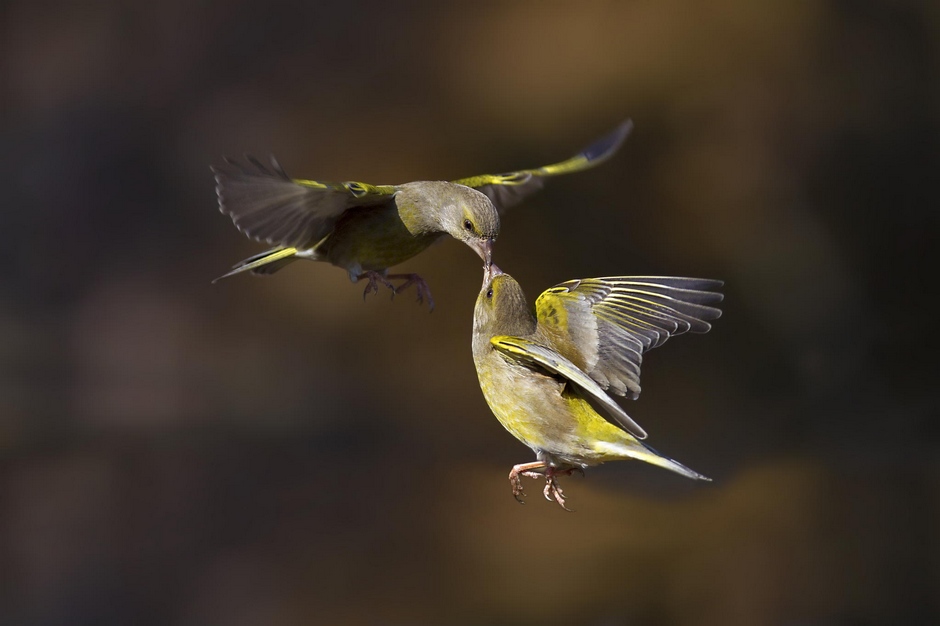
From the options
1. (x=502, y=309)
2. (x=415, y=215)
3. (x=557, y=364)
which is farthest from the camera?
(x=415, y=215)

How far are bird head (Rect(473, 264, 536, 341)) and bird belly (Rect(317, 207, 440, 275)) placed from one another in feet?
0.81

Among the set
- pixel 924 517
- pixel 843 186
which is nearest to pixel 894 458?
pixel 924 517

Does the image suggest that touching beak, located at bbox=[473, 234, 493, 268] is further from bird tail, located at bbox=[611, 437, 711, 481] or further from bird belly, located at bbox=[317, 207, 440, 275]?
bird tail, located at bbox=[611, 437, 711, 481]

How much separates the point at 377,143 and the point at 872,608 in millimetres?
2364

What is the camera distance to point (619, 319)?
4.68 feet

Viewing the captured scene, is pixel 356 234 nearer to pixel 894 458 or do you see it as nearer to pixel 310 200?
pixel 310 200

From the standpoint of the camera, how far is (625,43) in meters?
3.75

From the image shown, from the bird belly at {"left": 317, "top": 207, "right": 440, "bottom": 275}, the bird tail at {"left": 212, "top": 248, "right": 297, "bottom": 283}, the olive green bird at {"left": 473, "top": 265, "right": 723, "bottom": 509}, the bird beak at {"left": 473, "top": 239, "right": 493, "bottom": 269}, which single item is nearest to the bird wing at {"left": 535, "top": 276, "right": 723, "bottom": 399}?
the olive green bird at {"left": 473, "top": 265, "right": 723, "bottom": 509}

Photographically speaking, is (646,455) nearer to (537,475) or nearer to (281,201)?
(537,475)

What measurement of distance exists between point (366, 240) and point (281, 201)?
22cm

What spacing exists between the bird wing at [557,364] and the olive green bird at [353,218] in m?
0.12

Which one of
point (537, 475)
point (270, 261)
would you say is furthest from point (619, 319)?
point (270, 261)

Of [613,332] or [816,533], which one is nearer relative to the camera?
[613,332]

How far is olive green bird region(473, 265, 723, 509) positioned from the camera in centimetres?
133
